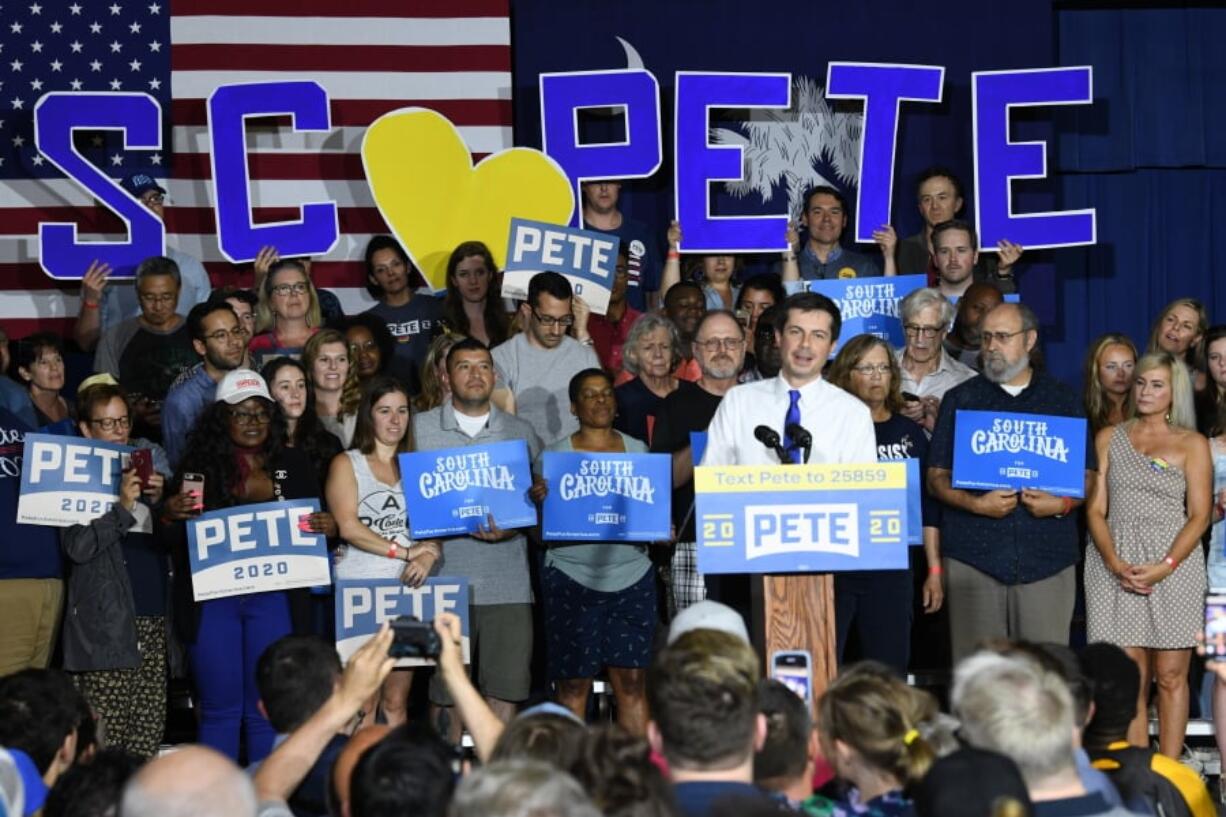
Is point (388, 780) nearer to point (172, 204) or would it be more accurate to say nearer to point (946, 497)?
point (946, 497)

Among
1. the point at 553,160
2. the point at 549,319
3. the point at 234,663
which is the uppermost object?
the point at 553,160

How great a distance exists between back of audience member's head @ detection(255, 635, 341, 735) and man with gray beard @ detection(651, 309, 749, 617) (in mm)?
2923

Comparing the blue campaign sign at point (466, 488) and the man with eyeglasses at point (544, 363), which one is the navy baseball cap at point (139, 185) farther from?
the blue campaign sign at point (466, 488)

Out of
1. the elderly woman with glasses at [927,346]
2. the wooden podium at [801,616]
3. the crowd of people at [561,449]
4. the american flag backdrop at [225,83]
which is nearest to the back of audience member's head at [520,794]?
the crowd of people at [561,449]

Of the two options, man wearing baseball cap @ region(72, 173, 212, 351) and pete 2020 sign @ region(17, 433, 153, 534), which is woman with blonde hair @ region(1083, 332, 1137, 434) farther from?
man wearing baseball cap @ region(72, 173, 212, 351)

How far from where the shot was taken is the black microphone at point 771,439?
5.50 metres

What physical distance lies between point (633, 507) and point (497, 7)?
4.55 meters

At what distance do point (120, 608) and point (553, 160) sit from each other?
12.7ft

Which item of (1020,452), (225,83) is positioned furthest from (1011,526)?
(225,83)

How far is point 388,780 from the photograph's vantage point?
3434 millimetres

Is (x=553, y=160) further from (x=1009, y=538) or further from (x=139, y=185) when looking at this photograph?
(x=1009, y=538)

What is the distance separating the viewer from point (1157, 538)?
23.4 ft

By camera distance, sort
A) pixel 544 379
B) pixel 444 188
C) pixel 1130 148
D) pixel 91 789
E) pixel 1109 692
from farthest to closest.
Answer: pixel 1130 148
pixel 444 188
pixel 544 379
pixel 1109 692
pixel 91 789

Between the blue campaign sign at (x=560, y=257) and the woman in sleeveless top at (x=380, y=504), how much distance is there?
1.41m
